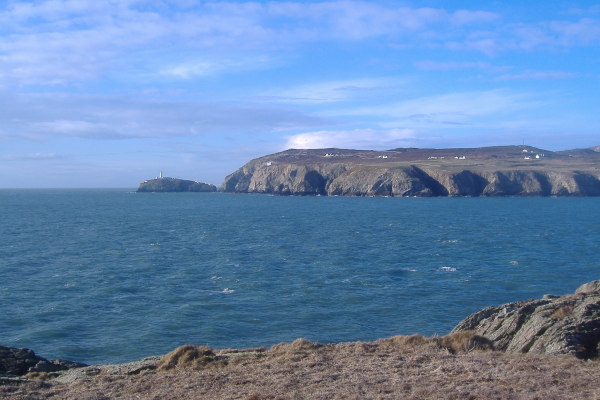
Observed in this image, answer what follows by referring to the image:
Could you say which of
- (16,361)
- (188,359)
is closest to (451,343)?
(188,359)

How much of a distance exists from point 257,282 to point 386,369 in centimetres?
2360

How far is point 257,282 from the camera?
36156 millimetres

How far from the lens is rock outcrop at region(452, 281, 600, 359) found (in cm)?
1373

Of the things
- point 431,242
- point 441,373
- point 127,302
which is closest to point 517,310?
point 441,373

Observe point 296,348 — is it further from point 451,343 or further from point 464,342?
point 464,342

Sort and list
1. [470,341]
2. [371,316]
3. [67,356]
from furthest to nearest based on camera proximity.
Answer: [371,316], [67,356], [470,341]

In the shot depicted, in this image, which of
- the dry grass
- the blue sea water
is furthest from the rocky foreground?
the blue sea water

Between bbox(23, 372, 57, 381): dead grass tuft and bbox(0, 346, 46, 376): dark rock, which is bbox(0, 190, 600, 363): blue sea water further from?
bbox(23, 372, 57, 381): dead grass tuft

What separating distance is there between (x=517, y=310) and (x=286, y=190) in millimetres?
177744

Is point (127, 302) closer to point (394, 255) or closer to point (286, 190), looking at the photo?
point (394, 255)

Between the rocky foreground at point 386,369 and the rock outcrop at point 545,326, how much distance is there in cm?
3

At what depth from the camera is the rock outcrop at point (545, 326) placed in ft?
45.0

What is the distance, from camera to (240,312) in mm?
28891

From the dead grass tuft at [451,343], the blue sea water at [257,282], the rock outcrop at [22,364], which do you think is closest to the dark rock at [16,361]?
the rock outcrop at [22,364]
